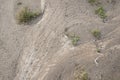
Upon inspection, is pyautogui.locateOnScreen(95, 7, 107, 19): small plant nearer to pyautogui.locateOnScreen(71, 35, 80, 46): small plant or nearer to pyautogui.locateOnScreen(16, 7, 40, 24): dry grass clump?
pyautogui.locateOnScreen(71, 35, 80, 46): small plant

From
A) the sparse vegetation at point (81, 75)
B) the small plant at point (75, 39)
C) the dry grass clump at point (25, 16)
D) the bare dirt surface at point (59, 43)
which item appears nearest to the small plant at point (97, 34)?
the bare dirt surface at point (59, 43)

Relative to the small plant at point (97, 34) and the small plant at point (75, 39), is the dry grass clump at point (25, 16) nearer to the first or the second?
the small plant at point (75, 39)

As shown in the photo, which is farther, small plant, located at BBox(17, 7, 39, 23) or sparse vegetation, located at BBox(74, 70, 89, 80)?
small plant, located at BBox(17, 7, 39, 23)

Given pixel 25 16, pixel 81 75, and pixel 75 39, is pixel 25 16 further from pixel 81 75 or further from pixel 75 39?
pixel 81 75

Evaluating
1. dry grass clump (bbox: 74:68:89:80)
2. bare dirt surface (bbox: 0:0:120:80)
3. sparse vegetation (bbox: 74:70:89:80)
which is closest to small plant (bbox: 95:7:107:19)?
bare dirt surface (bbox: 0:0:120:80)

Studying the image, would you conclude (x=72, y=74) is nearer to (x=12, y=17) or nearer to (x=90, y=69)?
(x=90, y=69)

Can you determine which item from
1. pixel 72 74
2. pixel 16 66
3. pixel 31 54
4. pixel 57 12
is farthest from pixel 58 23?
pixel 72 74
